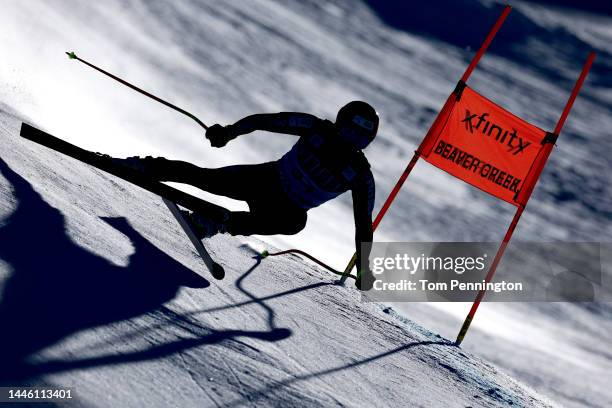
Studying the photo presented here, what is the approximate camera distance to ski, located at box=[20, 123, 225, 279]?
3.47m

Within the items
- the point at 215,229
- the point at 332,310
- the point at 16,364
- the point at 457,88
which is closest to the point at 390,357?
the point at 332,310

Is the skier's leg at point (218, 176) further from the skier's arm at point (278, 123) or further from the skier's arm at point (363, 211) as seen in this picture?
the skier's arm at point (363, 211)

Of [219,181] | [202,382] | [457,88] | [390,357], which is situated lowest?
[202,382]

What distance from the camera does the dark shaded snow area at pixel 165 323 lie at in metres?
2.10

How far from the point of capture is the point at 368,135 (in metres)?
3.93

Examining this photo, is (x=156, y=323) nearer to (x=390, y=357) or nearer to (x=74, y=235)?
(x=74, y=235)

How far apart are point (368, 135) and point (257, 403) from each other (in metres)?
2.19

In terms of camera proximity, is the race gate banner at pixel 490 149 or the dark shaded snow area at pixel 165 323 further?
the race gate banner at pixel 490 149

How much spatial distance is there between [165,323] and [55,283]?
21.0 inches

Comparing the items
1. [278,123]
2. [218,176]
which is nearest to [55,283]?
[218,176]

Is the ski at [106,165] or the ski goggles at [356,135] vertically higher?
the ski goggles at [356,135]

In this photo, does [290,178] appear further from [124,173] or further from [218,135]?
[124,173]

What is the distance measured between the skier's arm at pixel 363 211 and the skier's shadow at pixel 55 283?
1.23m

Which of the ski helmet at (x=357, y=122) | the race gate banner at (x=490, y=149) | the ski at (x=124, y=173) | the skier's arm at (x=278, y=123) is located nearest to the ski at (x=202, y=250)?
the ski at (x=124, y=173)
